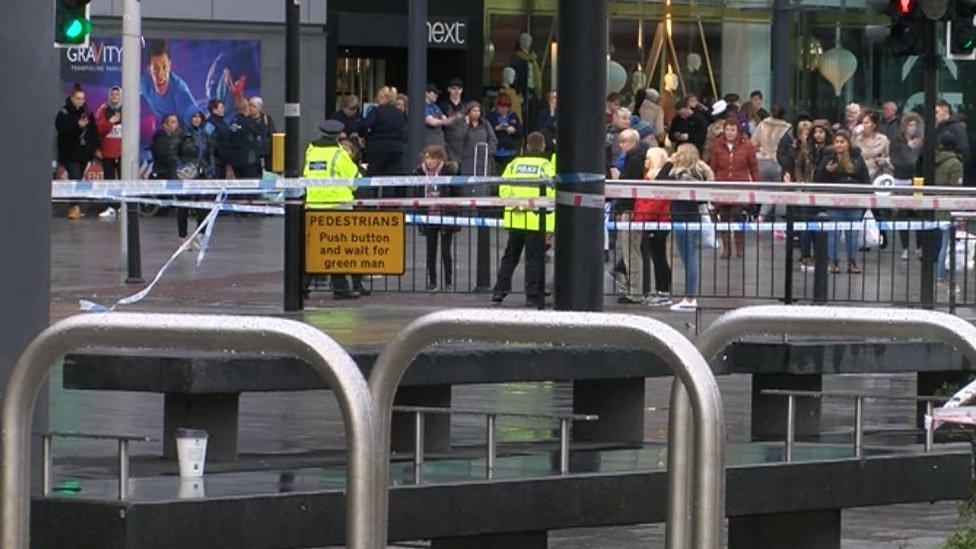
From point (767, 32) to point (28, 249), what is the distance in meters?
37.5

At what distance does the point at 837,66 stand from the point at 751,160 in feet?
50.2

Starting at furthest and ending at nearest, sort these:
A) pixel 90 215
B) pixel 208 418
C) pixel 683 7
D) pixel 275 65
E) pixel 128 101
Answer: pixel 683 7 < pixel 275 65 < pixel 90 215 < pixel 128 101 < pixel 208 418

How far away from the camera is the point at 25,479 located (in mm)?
5820

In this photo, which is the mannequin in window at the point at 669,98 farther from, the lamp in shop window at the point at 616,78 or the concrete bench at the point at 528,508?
the concrete bench at the point at 528,508

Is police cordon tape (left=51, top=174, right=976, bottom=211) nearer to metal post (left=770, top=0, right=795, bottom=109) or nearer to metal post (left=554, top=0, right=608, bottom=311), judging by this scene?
metal post (left=554, top=0, right=608, bottom=311)

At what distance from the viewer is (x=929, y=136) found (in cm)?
1798

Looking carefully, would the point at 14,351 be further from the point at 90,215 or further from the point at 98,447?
the point at 90,215

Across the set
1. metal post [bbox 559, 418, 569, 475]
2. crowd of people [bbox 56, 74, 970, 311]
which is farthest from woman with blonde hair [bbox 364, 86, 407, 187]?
metal post [bbox 559, 418, 569, 475]

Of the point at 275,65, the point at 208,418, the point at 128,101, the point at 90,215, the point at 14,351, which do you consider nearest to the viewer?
the point at 14,351

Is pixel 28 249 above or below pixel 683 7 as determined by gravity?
below

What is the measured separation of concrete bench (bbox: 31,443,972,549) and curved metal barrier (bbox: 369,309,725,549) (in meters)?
1.98

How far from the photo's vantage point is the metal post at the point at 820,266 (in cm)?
1795

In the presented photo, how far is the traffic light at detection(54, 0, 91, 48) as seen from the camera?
934cm

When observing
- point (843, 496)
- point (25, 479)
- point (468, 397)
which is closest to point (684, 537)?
point (25, 479)
